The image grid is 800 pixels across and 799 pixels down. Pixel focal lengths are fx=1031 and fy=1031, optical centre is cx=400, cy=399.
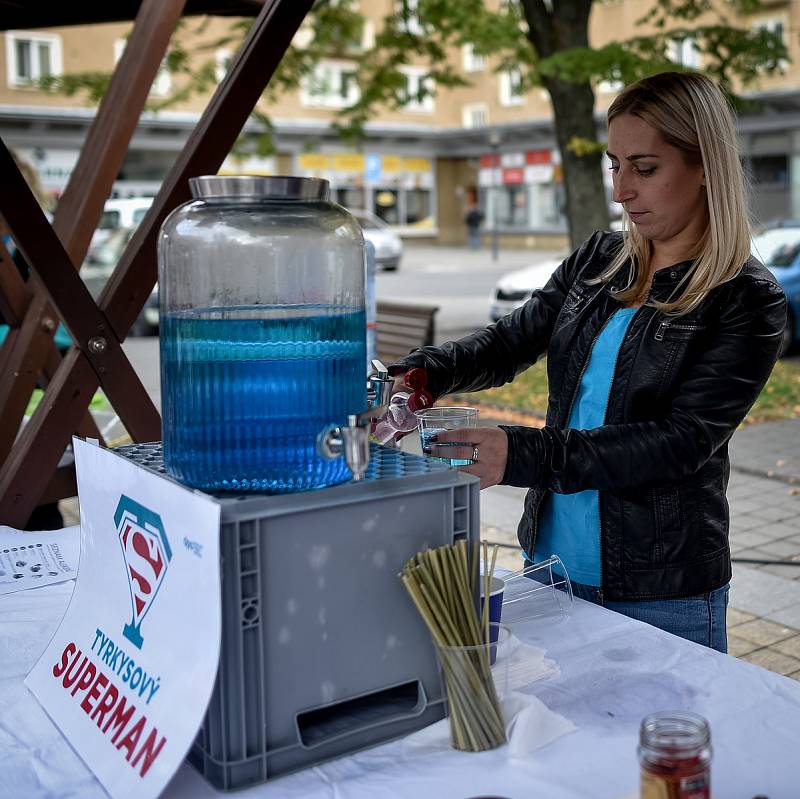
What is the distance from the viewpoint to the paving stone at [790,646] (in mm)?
3725

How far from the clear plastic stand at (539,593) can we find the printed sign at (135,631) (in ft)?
2.19

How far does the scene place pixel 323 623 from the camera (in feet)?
4.27

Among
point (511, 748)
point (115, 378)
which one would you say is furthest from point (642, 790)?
point (115, 378)

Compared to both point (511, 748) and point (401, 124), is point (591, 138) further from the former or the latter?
point (401, 124)

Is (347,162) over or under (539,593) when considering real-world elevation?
over

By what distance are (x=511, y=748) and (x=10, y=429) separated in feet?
6.99

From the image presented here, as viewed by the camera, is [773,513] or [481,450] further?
[773,513]

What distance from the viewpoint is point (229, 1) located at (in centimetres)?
313

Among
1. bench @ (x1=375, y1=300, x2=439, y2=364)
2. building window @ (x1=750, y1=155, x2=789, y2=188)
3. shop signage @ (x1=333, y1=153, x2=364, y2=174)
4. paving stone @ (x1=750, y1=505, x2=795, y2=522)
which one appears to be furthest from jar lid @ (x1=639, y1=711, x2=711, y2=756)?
shop signage @ (x1=333, y1=153, x2=364, y2=174)

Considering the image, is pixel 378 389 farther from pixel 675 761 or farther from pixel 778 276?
pixel 778 276

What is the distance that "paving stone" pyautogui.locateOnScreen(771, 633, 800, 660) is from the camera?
147 inches

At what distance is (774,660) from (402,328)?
21.3 feet

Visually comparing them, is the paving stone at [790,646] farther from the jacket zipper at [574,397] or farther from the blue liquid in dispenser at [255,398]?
the blue liquid in dispenser at [255,398]

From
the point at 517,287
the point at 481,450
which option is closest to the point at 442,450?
the point at 481,450
